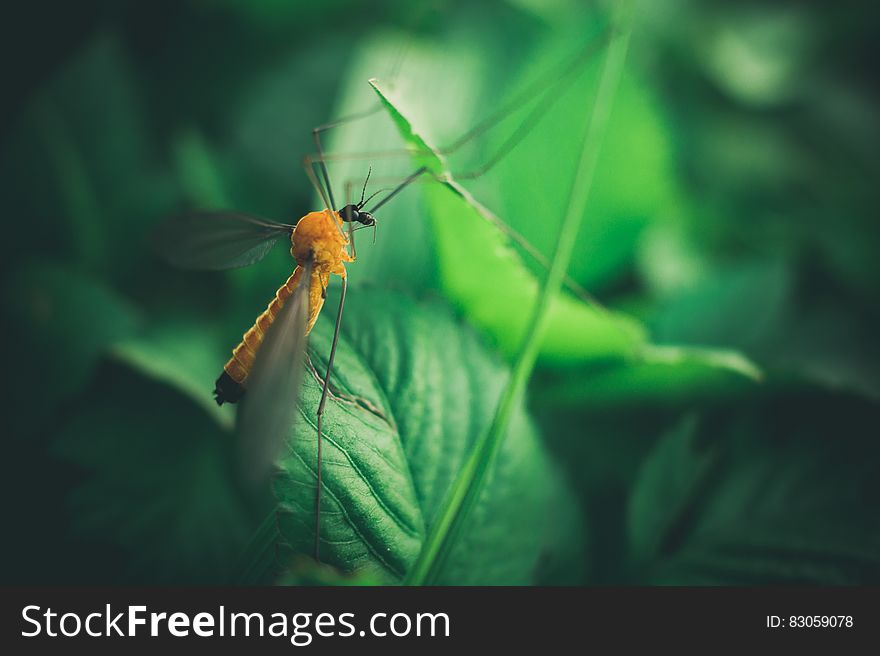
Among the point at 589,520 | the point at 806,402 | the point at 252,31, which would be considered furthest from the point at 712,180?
the point at 252,31

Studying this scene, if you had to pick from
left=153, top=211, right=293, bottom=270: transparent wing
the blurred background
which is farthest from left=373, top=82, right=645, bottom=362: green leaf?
left=153, top=211, right=293, bottom=270: transparent wing

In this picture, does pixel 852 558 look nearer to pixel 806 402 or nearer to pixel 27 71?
pixel 806 402

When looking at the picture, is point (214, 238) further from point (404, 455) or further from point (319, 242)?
point (404, 455)

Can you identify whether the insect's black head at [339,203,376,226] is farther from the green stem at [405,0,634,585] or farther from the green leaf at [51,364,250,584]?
the green leaf at [51,364,250,584]

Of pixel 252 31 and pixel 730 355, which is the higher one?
pixel 252 31

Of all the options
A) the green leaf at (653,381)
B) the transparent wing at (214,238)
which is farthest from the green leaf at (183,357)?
the green leaf at (653,381)

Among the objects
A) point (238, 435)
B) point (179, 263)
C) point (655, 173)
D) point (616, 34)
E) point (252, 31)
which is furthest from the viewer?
point (252, 31)

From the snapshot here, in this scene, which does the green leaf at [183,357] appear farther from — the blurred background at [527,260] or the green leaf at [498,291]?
the green leaf at [498,291]
